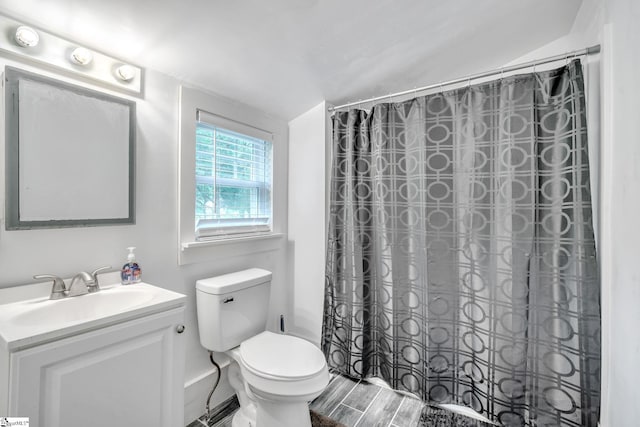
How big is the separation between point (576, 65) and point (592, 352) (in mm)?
1322

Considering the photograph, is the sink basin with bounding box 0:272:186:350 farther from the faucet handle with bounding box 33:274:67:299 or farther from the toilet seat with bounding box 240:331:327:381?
the toilet seat with bounding box 240:331:327:381

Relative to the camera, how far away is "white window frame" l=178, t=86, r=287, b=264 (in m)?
1.54

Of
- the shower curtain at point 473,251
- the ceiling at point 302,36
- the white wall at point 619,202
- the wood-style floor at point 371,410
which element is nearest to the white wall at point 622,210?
the white wall at point 619,202

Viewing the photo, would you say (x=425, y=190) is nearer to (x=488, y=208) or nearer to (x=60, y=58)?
(x=488, y=208)

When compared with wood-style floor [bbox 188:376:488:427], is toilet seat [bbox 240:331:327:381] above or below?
above

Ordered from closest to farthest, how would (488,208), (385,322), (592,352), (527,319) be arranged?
1. (592,352)
2. (527,319)
3. (488,208)
4. (385,322)

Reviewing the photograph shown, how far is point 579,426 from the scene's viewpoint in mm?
1302

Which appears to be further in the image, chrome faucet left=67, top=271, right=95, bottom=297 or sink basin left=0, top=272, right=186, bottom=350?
chrome faucet left=67, top=271, right=95, bottom=297

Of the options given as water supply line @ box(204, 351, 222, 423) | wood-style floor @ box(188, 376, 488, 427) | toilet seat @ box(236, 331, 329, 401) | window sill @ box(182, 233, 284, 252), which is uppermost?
window sill @ box(182, 233, 284, 252)

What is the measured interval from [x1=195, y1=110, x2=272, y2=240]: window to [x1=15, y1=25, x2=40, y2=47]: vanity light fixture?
2.23 ft

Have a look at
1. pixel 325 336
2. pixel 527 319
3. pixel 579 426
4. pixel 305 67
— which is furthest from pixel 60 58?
pixel 579 426

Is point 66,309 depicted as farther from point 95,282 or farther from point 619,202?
point 619,202

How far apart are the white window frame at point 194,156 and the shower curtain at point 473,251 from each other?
0.48m

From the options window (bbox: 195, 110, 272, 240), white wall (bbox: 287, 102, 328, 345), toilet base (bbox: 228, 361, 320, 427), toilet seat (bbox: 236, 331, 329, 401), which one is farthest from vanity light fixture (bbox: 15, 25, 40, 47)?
toilet base (bbox: 228, 361, 320, 427)
